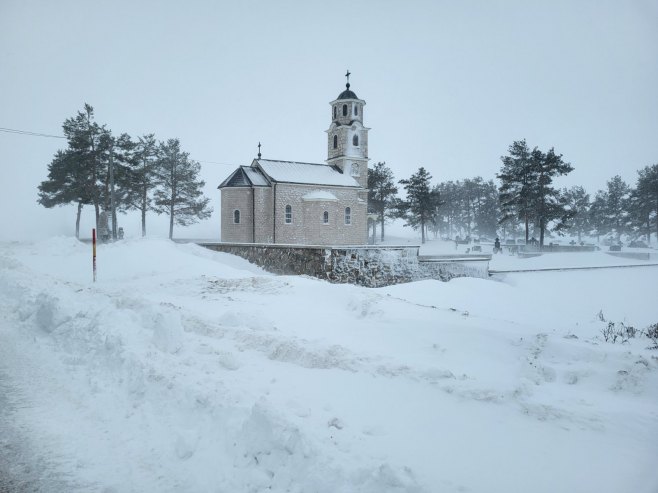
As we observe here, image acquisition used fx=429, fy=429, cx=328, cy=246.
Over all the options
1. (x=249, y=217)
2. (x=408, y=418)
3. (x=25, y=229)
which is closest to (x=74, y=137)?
(x=249, y=217)

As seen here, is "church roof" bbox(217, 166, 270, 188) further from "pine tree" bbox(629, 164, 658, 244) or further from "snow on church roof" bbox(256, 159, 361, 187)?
Answer: "pine tree" bbox(629, 164, 658, 244)

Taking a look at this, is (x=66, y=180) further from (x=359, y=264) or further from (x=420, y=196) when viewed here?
(x=420, y=196)

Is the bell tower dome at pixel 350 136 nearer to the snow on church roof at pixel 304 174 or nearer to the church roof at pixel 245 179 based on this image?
the snow on church roof at pixel 304 174

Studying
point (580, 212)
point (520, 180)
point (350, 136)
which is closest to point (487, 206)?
point (580, 212)

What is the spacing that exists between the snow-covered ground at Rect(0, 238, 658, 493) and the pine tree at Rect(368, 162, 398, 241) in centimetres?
4844

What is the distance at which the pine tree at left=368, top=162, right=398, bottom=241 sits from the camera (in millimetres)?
58156

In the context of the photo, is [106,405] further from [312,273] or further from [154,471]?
[312,273]

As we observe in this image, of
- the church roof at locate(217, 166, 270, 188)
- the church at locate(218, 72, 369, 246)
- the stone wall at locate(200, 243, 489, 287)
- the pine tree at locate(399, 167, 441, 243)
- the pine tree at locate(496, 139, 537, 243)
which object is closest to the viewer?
the stone wall at locate(200, 243, 489, 287)

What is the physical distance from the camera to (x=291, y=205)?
119 feet

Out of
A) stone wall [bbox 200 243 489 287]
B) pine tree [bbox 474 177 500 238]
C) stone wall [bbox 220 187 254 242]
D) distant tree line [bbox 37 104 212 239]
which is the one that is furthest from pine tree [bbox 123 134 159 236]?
pine tree [bbox 474 177 500 238]

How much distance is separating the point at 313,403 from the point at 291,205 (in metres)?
31.5

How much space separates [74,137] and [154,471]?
4243 centimetres

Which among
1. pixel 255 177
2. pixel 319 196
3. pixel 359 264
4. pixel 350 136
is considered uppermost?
pixel 350 136

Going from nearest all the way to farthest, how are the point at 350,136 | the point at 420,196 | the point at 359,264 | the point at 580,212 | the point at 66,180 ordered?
the point at 359,264 < the point at 66,180 < the point at 350,136 < the point at 420,196 < the point at 580,212
